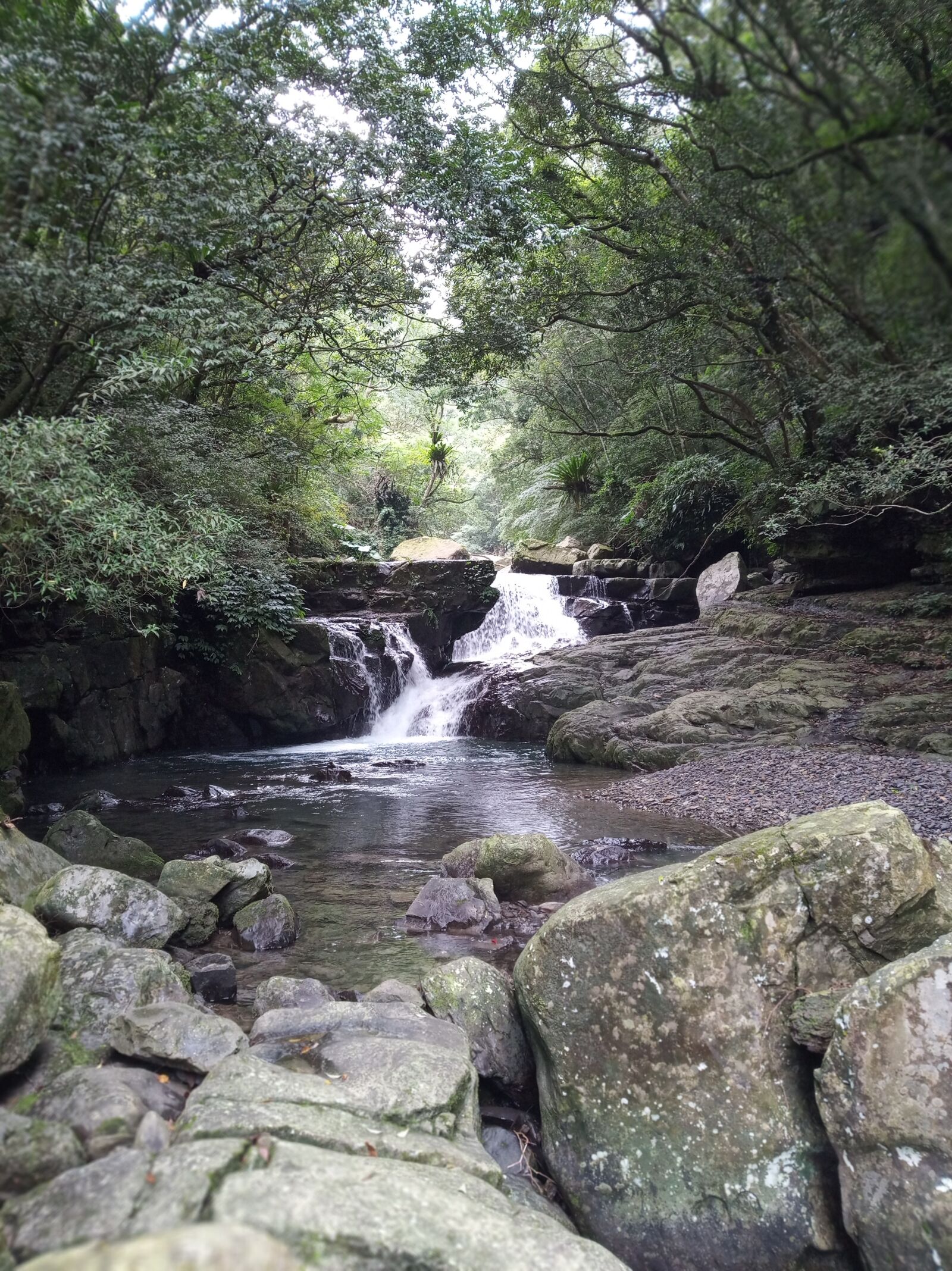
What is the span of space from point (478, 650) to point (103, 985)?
50.8ft

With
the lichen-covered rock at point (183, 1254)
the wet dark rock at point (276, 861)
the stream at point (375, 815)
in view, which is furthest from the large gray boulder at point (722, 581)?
the lichen-covered rock at point (183, 1254)

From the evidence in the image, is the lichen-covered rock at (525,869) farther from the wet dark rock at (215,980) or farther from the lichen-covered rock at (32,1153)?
the lichen-covered rock at (32,1153)

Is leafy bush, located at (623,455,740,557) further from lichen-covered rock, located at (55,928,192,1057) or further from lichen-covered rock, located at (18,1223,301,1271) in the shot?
lichen-covered rock, located at (18,1223,301,1271)

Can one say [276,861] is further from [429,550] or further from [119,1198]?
[429,550]

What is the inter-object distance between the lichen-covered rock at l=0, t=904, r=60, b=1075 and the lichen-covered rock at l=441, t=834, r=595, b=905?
13.4 feet

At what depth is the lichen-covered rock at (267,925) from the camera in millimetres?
5656

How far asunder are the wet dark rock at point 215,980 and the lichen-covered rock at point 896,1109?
3511 mm

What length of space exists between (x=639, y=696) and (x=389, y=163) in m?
9.12

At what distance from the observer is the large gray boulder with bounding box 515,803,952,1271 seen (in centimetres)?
290

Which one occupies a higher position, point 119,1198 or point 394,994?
point 119,1198

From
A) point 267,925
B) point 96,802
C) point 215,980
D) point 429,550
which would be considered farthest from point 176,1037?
point 429,550

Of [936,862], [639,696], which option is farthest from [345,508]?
[936,862]

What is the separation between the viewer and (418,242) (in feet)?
26.2

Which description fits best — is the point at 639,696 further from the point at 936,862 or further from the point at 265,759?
the point at 936,862
